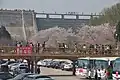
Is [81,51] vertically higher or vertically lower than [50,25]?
lower

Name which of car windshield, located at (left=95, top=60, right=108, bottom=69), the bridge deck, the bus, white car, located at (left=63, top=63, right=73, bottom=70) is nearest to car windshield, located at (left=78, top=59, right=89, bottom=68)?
the bus

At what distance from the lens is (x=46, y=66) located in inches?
3287

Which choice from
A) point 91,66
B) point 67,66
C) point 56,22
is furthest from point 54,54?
point 56,22

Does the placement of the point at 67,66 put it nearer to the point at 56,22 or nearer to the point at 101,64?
the point at 101,64

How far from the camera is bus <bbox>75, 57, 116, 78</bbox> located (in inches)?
1651

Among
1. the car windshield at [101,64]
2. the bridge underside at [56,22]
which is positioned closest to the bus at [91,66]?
the car windshield at [101,64]

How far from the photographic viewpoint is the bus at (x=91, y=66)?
41.9 metres

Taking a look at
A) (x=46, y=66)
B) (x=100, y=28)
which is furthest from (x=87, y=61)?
(x=100, y=28)

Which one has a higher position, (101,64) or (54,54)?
(54,54)

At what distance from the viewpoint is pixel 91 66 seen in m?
44.7

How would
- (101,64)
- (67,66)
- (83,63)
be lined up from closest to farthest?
(101,64), (83,63), (67,66)

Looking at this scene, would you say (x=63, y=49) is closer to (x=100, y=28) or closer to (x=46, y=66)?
(x=46, y=66)

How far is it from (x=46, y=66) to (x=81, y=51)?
26.7 meters

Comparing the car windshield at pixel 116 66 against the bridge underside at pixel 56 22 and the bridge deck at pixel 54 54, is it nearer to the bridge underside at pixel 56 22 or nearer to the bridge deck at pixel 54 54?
the bridge deck at pixel 54 54
